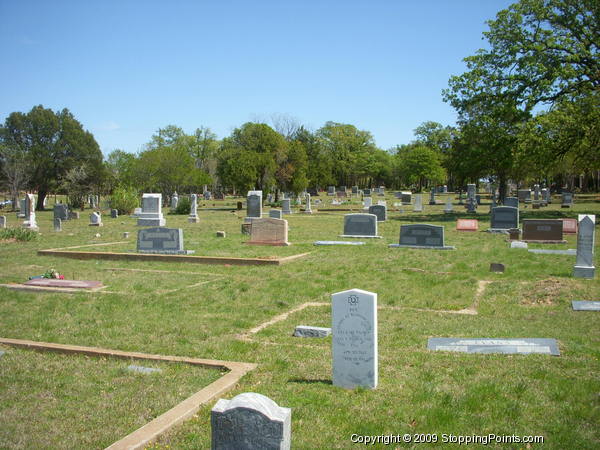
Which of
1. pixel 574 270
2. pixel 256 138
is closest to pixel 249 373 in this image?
pixel 574 270

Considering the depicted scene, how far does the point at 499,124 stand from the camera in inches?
1355

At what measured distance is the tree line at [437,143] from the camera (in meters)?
30.7

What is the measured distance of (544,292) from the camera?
11.6 m

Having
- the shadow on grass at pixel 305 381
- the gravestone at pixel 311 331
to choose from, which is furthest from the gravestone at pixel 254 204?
the shadow on grass at pixel 305 381

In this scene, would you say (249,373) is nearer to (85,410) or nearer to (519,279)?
(85,410)

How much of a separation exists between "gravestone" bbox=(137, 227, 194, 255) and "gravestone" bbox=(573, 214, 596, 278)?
11072 millimetres

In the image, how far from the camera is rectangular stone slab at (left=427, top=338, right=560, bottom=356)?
766 centimetres

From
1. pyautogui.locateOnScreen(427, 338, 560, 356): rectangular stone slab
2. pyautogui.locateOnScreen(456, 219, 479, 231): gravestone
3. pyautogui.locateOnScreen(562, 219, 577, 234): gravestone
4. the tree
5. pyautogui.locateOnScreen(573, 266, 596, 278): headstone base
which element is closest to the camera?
pyautogui.locateOnScreen(427, 338, 560, 356): rectangular stone slab

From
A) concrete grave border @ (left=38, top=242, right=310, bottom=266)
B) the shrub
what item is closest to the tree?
the shrub

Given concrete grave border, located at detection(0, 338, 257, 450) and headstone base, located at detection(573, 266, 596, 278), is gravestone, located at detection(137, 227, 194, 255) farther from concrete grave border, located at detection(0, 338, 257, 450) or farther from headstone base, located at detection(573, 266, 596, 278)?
headstone base, located at detection(573, 266, 596, 278)

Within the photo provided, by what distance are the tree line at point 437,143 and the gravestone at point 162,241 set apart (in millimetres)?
19581

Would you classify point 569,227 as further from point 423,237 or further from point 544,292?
point 544,292

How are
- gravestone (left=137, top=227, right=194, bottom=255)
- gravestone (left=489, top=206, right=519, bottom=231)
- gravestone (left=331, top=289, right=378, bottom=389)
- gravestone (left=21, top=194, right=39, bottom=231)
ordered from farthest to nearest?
gravestone (left=21, top=194, right=39, bottom=231) < gravestone (left=489, top=206, right=519, bottom=231) < gravestone (left=137, top=227, right=194, bottom=255) < gravestone (left=331, top=289, right=378, bottom=389)

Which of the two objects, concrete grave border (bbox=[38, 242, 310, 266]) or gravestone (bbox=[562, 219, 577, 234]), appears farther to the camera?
gravestone (bbox=[562, 219, 577, 234])
